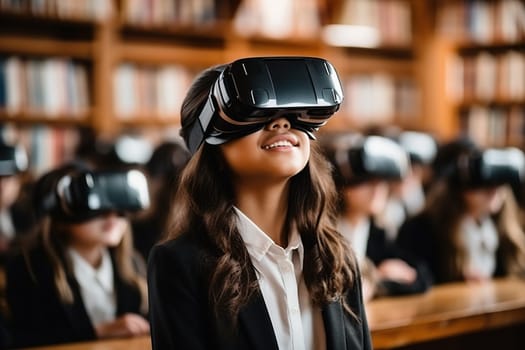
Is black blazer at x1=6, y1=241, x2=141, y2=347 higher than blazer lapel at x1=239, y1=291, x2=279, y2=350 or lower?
lower

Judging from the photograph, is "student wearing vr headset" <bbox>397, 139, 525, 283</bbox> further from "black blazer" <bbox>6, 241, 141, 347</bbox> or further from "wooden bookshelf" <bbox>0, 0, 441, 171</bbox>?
"wooden bookshelf" <bbox>0, 0, 441, 171</bbox>

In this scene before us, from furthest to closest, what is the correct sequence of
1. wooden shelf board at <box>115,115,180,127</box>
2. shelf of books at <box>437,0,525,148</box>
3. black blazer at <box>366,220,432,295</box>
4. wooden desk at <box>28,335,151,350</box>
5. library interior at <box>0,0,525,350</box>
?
1. shelf of books at <box>437,0,525,148</box>
2. wooden shelf board at <box>115,115,180,127</box>
3. black blazer at <box>366,220,432,295</box>
4. library interior at <box>0,0,525,350</box>
5. wooden desk at <box>28,335,151,350</box>

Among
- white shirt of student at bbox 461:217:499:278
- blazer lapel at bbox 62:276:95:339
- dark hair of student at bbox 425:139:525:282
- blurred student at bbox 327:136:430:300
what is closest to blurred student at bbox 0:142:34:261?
blazer lapel at bbox 62:276:95:339

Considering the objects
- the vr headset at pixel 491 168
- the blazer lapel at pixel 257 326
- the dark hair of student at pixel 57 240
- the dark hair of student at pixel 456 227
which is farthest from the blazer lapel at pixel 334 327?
the dark hair of student at pixel 456 227

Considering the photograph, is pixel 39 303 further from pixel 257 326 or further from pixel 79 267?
pixel 257 326

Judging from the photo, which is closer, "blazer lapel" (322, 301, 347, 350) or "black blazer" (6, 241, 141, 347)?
"blazer lapel" (322, 301, 347, 350)

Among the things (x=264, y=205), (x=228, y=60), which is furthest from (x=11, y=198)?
(x=264, y=205)

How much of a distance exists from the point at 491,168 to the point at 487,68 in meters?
3.31

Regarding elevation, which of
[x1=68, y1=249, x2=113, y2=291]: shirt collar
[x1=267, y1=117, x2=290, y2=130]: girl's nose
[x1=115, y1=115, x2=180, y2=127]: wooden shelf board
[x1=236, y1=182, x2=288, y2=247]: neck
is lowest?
[x1=68, y1=249, x2=113, y2=291]: shirt collar

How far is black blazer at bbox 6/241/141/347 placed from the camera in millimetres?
2396

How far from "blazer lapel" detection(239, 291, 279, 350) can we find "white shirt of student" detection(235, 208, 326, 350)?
4 centimetres

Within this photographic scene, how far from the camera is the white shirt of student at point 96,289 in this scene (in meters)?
2.52

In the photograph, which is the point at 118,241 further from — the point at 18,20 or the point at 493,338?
the point at 18,20

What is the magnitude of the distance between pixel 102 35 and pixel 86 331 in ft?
9.99
